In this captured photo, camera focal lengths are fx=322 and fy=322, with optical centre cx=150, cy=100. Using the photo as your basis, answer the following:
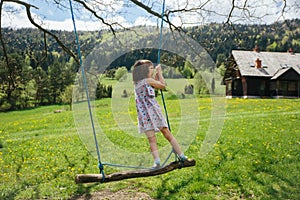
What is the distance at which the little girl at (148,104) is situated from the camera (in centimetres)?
343

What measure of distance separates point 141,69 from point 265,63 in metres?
27.4

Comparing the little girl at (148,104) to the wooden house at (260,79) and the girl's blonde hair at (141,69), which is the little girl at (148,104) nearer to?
the girl's blonde hair at (141,69)

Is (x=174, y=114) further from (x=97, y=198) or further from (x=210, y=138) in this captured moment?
(x=97, y=198)

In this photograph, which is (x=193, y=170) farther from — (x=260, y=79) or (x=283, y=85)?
(x=283, y=85)

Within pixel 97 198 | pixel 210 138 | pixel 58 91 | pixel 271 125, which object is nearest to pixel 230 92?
pixel 58 91

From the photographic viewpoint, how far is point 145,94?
3.48m

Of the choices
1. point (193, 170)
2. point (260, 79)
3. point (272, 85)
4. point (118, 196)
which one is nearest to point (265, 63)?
point (260, 79)

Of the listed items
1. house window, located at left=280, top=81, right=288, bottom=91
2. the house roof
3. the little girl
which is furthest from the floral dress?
house window, located at left=280, top=81, right=288, bottom=91

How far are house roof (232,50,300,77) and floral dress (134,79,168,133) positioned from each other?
24.0 meters

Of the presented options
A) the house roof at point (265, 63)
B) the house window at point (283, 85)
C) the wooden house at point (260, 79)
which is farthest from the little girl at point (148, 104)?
the house window at point (283, 85)

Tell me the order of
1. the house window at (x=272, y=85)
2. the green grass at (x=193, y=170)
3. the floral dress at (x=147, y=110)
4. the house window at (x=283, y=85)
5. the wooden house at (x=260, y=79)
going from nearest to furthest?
the floral dress at (x=147, y=110) → the green grass at (x=193, y=170) → the wooden house at (x=260, y=79) → the house window at (x=283, y=85) → the house window at (x=272, y=85)

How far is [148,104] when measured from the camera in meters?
3.48

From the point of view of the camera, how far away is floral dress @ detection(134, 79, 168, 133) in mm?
3430

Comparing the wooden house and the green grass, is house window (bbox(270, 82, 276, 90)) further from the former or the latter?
the green grass
